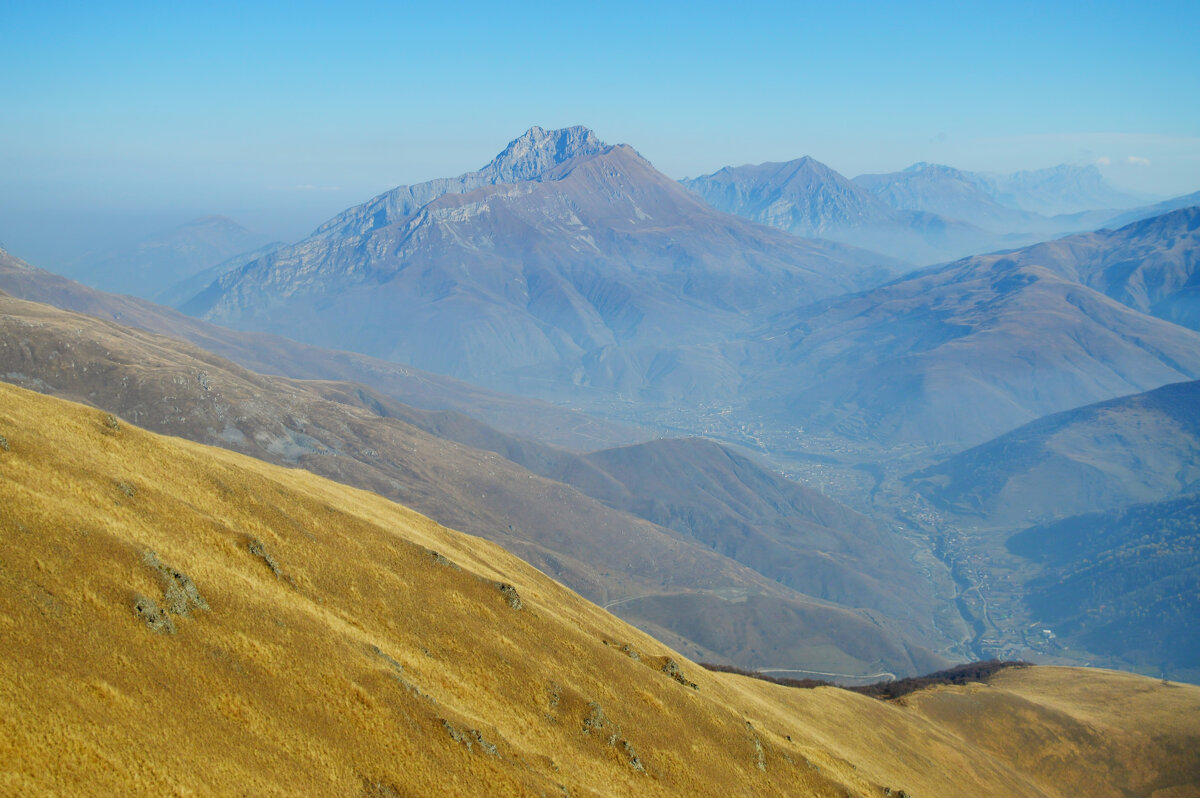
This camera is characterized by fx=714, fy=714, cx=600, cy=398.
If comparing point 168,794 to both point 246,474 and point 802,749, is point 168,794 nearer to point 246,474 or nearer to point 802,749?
point 246,474

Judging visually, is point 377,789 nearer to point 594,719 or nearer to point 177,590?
point 177,590

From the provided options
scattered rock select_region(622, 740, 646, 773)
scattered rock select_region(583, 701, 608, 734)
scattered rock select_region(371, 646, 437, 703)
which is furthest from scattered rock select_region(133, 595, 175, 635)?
scattered rock select_region(622, 740, 646, 773)

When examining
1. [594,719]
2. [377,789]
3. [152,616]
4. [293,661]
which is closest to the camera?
[377,789]

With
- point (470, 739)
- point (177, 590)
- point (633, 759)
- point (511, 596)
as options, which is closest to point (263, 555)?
point (177, 590)

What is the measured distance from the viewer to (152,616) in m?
33.4

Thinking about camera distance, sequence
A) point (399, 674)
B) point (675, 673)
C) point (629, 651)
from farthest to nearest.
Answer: point (675, 673) → point (629, 651) → point (399, 674)

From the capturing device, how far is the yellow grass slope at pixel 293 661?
28.3 metres

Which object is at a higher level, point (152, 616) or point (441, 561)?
point (152, 616)

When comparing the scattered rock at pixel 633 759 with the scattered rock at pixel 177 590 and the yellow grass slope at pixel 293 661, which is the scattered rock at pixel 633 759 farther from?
the scattered rock at pixel 177 590

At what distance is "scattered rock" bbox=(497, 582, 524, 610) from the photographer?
55688mm

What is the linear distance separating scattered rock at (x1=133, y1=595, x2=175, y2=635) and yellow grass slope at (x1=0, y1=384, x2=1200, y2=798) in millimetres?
231

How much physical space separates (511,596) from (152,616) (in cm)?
2705

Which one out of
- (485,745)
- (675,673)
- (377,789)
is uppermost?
(377,789)

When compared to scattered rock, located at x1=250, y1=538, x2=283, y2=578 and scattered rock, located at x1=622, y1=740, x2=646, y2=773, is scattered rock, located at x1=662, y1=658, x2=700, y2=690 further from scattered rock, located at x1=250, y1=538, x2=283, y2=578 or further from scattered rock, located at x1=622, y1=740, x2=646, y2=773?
scattered rock, located at x1=250, y1=538, x2=283, y2=578
